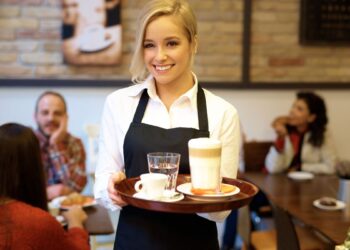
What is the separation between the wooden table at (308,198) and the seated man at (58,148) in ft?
3.85

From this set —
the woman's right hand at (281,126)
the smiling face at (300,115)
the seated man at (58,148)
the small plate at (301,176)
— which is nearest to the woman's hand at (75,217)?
the seated man at (58,148)

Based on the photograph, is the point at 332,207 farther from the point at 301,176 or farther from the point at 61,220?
the point at 61,220

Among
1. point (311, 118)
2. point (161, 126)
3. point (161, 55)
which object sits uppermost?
point (161, 55)

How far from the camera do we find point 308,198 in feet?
9.87

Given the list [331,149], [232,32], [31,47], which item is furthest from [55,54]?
[331,149]

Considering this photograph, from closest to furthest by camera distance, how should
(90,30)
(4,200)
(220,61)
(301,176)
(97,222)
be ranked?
(4,200), (97,222), (301,176), (90,30), (220,61)

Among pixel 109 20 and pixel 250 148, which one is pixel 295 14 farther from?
pixel 109 20

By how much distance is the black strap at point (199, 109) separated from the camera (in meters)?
1.49

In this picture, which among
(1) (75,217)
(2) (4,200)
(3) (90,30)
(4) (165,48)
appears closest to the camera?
(4) (165,48)

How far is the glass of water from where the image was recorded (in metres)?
1.36

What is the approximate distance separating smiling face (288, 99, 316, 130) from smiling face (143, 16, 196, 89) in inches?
105

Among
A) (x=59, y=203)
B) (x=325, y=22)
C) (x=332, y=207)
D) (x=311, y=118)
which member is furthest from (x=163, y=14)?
(x=325, y=22)

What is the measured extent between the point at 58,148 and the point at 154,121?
6.09ft

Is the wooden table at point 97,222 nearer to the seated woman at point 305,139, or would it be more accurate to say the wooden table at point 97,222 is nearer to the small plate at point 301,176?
the small plate at point 301,176
